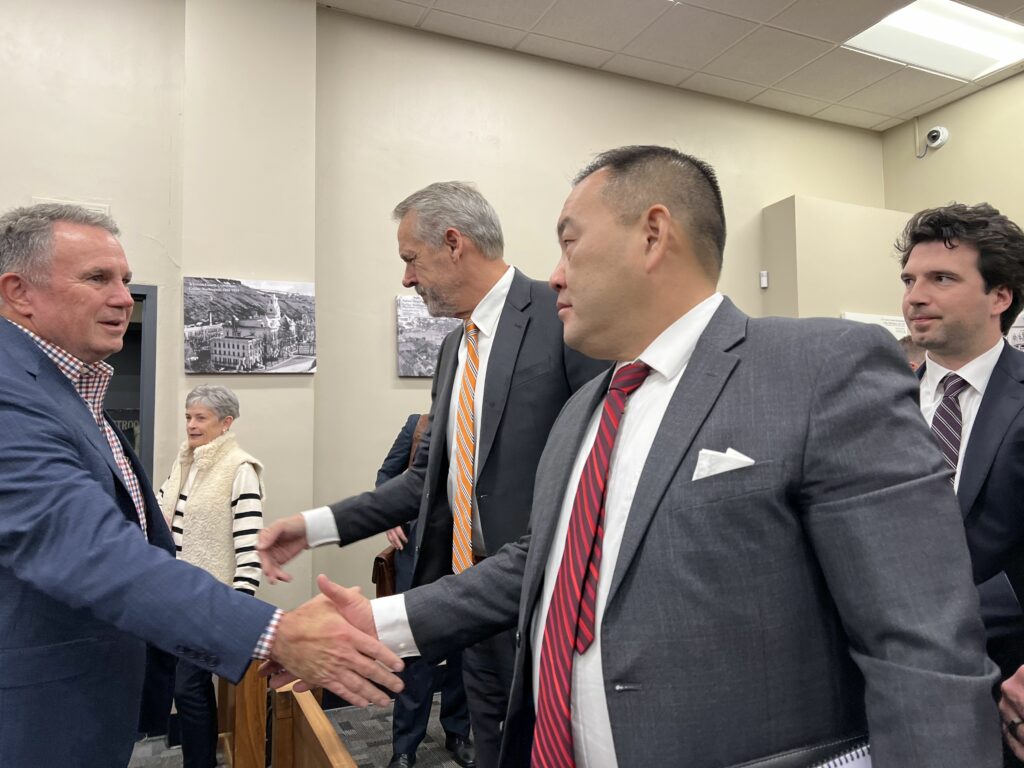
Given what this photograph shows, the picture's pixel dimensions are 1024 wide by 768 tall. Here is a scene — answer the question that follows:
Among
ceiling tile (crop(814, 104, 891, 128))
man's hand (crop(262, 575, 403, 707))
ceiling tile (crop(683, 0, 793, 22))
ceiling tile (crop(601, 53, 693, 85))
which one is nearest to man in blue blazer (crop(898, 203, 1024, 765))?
man's hand (crop(262, 575, 403, 707))

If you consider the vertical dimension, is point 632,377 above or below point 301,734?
above

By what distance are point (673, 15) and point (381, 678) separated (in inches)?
172

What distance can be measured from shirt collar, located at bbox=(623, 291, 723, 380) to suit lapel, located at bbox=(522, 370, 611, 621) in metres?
0.20

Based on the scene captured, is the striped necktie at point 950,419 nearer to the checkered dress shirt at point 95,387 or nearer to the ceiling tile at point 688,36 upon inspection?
the checkered dress shirt at point 95,387

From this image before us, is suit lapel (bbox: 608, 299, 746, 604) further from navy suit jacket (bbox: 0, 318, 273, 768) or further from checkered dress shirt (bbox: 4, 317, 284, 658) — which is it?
checkered dress shirt (bbox: 4, 317, 284, 658)

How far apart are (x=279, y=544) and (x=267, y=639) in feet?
2.11

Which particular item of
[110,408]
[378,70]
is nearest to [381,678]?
[110,408]

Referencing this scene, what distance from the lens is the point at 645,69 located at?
16.6 ft

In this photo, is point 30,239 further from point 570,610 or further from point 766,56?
point 766,56

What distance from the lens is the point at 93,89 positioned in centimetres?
373

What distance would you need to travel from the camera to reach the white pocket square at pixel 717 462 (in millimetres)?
925

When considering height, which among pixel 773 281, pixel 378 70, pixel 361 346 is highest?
pixel 378 70

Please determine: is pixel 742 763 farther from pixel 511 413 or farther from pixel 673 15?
pixel 673 15

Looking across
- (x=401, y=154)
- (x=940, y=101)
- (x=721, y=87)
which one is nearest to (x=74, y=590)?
(x=401, y=154)
